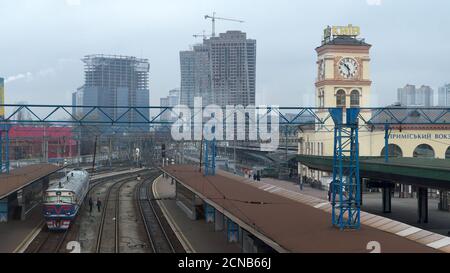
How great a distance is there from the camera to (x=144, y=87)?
→ 384ft

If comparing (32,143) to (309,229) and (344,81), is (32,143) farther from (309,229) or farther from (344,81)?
(309,229)

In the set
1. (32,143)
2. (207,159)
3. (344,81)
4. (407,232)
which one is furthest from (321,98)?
(32,143)

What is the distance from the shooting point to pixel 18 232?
69.6 feet

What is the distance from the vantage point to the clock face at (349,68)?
125 feet

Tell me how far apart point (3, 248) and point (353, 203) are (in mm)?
12272

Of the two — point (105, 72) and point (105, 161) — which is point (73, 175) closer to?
point (105, 161)

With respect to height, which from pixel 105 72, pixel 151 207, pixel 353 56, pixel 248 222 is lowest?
pixel 151 207

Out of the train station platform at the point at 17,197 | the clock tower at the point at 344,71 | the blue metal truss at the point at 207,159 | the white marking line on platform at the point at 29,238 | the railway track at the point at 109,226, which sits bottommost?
the railway track at the point at 109,226

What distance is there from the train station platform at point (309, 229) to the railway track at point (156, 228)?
2.19 meters

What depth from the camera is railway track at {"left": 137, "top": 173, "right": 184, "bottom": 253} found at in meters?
18.4

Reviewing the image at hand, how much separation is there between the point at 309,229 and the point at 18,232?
45.8ft

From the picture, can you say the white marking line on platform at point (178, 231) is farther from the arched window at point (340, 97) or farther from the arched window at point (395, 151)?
the arched window at point (395, 151)

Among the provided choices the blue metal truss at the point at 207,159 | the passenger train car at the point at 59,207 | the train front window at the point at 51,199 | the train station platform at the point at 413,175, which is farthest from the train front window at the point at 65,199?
the train station platform at the point at 413,175

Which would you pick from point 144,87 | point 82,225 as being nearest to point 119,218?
point 82,225
